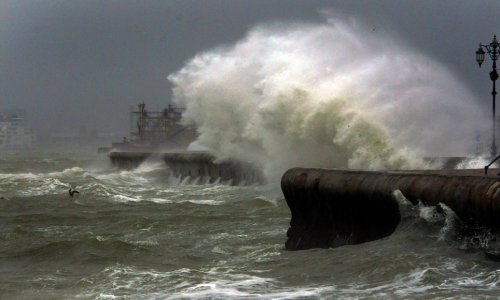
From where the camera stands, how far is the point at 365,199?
948 cm

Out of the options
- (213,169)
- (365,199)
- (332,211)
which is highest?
(213,169)

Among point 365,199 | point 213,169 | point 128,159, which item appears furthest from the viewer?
point 128,159

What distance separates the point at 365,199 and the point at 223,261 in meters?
1.69

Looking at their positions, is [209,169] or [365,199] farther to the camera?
[209,169]

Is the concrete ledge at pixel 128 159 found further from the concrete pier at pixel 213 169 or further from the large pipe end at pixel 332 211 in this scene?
the large pipe end at pixel 332 211

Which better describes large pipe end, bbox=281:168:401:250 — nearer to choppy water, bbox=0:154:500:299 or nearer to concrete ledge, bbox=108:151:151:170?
choppy water, bbox=0:154:500:299

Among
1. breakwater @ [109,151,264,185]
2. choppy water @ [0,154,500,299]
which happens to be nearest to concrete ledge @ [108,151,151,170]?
breakwater @ [109,151,264,185]

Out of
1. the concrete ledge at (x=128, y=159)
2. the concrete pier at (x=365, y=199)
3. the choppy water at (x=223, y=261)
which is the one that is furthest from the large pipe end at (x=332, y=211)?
the concrete ledge at (x=128, y=159)

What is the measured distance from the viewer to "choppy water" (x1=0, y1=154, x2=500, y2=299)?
24.7ft

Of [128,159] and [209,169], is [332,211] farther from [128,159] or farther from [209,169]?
[128,159]

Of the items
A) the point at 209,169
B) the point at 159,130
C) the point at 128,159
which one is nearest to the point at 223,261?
the point at 209,169

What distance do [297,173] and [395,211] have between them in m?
2.31

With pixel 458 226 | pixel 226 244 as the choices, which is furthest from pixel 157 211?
pixel 458 226

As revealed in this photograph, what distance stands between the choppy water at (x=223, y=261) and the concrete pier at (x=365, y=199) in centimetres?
23
